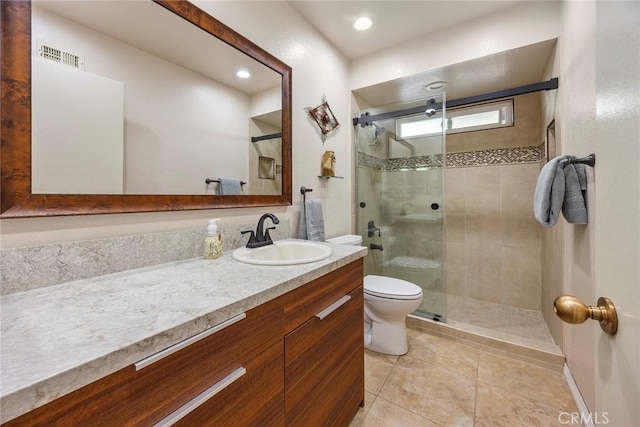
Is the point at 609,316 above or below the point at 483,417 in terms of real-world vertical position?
above

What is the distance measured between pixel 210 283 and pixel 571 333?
1964 mm

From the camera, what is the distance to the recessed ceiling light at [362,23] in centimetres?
187

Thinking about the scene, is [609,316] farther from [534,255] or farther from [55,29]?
[534,255]

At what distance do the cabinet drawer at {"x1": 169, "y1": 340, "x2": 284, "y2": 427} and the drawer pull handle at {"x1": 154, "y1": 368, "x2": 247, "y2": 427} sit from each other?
15mm

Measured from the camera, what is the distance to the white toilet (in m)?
1.73

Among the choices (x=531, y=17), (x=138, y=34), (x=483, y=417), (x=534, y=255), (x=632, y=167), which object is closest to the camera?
(x=632, y=167)

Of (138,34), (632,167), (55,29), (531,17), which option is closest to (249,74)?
(138,34)

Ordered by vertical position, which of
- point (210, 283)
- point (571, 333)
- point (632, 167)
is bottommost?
point (571, 333)

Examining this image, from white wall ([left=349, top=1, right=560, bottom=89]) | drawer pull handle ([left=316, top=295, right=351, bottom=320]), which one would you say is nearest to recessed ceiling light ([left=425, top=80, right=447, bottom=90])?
white wall ([left=349, top=1, right=560, bottom=89])

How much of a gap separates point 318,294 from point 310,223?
79cm

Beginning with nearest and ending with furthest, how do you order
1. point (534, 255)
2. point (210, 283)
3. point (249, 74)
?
point (210, 283) < point (249, 74) < point (534, 255)

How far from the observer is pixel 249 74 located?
1.46 metres

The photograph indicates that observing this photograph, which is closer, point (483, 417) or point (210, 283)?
point (210, 283)

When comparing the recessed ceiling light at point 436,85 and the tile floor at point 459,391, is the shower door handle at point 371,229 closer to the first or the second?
the tile floor at point 459,391
